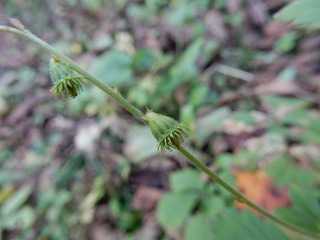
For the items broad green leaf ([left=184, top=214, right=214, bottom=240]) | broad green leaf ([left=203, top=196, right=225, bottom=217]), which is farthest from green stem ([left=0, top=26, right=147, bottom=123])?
broad green leaf ([left=203, top=196, right=225, bottom=217])

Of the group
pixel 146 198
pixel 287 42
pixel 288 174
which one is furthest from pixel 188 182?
pixel 287 42

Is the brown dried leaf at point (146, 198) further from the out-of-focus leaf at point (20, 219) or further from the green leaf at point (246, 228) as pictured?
the green leaf at point (246, 228)

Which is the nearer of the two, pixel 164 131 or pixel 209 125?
pixel 164 131

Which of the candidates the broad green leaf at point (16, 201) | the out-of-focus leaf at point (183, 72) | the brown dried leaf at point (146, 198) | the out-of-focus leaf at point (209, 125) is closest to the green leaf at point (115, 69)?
the out-of-focus leaf at point (183, 72)

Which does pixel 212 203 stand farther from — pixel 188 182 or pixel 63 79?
pixel 63 79

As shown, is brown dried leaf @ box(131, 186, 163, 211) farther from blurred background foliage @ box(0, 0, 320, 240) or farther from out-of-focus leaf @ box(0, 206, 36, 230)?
out-of-focus leaf @ box(0, 206, 36, 230)

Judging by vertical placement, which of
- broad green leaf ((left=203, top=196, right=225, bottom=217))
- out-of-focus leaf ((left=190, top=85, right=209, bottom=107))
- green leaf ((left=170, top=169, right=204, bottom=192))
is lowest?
out-of-focus leaf ((left=190, top=85, right=209, bottom=107))

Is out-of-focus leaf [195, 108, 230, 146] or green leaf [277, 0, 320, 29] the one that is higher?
green leaf [277, 0, 320, 29]
